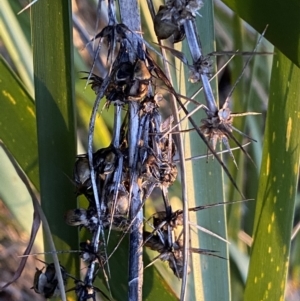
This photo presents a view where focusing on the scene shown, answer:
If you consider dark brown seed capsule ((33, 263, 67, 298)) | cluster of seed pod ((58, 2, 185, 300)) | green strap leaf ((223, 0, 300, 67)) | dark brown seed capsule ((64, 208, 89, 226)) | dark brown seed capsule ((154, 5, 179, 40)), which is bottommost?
dark brown seed capsule ((33, 263, 67, 298))

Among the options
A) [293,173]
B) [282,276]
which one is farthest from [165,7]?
[282,276]

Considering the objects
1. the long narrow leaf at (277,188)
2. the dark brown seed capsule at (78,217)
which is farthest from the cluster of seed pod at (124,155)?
the long narrow leaf at (277,188)

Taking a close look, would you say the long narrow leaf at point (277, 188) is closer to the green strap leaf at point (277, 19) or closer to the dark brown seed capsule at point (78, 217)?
the green strap leaf at point (277, 19)

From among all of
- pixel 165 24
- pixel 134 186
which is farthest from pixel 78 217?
pixel 165 24

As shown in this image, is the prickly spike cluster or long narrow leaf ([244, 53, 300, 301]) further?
long narrow leaf ([244, 53, 300, 301])

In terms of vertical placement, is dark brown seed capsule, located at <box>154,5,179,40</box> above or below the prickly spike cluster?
above

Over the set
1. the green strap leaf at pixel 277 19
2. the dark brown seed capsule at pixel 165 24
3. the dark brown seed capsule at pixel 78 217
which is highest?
the green strap leaf at pixel 277 19

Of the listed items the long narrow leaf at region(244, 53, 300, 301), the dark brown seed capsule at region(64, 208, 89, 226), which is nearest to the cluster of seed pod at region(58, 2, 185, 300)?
the dark brown seed capsule at region(64, 208, 89, 226)

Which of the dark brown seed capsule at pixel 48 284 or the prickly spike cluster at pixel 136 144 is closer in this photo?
the prickly spike cluster at pixel 136 144

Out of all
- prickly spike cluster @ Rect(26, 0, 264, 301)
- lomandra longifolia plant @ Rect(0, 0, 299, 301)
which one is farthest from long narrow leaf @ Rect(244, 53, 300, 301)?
prickly spike cluster @ Rect(26, 0, 264, 301)

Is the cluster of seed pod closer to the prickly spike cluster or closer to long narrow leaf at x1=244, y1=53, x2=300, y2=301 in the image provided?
the prickly spike cluster
